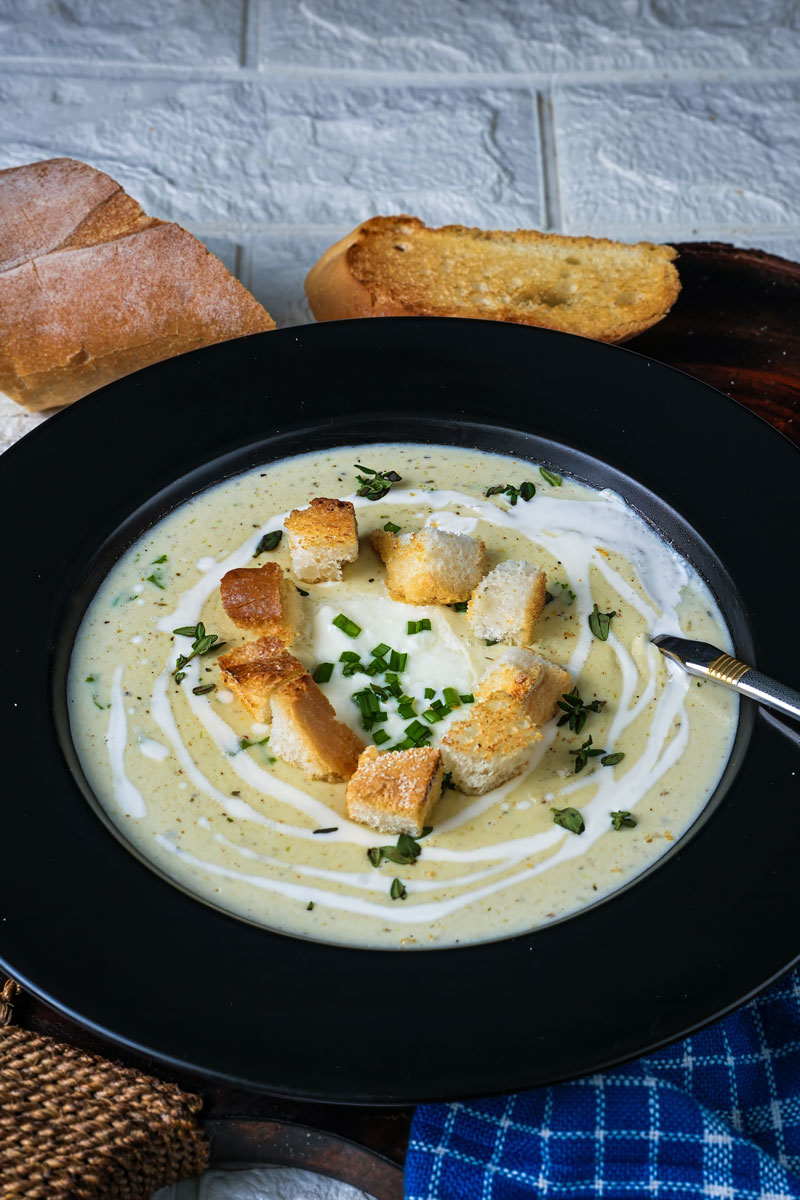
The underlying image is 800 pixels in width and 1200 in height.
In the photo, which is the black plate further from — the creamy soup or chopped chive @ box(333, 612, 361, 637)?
chopped chive @ box(333, 612, 361, 637)

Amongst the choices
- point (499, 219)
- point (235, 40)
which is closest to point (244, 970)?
point (499, 219)

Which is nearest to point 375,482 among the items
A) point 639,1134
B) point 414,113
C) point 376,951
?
point 376,951

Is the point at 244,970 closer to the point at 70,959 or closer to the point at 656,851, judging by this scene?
the point at 70,959

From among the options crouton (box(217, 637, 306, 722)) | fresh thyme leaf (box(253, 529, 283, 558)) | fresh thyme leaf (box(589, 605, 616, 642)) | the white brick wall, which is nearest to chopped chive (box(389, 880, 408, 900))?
crouton (box(217, 637, 306, 722))

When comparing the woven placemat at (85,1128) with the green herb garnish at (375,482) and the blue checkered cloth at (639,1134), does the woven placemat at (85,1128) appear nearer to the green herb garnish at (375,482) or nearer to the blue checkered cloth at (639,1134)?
the blue checkered cloth at (639,1134)

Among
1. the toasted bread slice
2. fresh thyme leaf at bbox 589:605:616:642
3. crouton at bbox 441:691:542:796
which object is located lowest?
crouton at bbox 441:691:542:796

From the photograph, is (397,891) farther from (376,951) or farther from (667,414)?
(667,414)
